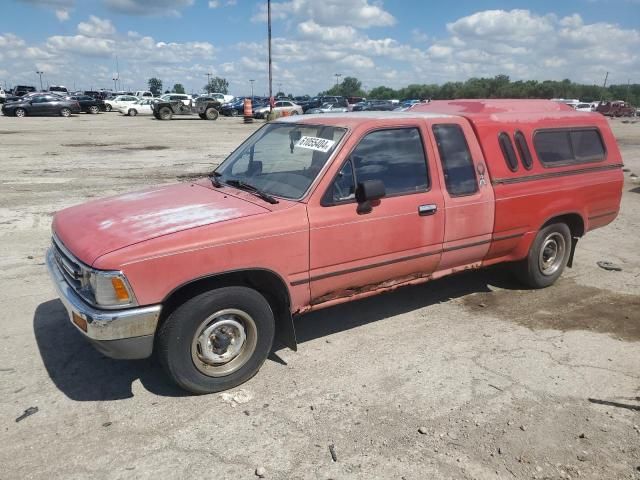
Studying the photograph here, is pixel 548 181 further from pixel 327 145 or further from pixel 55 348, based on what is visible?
pixel 55 348

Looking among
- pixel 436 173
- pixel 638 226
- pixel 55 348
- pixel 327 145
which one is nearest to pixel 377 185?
pixel 327 145

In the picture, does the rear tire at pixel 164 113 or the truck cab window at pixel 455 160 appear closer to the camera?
the truck cab window at pixel 455 160

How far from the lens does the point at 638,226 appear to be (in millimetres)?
8289

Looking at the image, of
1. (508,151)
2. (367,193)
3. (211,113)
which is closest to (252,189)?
(367,193)

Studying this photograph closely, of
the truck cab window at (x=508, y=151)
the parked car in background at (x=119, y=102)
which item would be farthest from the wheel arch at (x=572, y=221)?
the parked car in background at (x=119, y=102)

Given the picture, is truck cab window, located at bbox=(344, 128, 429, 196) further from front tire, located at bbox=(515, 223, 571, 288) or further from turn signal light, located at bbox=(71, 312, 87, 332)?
turn signal light, located at bbox=(71, 312, 87, 332)

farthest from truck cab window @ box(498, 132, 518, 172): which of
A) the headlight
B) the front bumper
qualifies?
the headlight

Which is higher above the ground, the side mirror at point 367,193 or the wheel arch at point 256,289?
the side mirror at point 367,193

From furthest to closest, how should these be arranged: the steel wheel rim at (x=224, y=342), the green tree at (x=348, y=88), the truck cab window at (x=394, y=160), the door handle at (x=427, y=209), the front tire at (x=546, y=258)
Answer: the green tree at (x=348, y=88)
the front tire at (x=546, y=258)
the door handle at (x=427, y=209)
the truck cab window at (x=394, y=160)
the steel wheel rim at (x=224, y=342)

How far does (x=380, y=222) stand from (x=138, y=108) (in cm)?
4350

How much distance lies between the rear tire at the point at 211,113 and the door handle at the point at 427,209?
35722 mm

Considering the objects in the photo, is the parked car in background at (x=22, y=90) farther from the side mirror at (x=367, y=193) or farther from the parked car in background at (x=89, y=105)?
the side mirror at (x=367, y=193)

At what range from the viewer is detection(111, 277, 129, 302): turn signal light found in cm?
301

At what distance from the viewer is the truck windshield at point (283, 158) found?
12.9 ft
